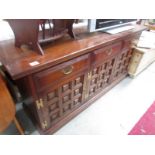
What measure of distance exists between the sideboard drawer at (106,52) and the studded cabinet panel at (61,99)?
21cm

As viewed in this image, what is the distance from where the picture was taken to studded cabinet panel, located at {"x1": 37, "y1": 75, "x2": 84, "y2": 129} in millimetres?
937

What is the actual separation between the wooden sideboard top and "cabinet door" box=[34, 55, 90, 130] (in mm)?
68

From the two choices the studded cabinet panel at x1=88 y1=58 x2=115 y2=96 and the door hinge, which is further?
the studded cabinet panel at x1=88 y1=58 x2=115 y2=96

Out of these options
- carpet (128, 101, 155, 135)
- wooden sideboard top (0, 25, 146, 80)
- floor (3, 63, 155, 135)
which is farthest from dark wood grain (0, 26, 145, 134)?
carpet (128, 101, 155, 135)

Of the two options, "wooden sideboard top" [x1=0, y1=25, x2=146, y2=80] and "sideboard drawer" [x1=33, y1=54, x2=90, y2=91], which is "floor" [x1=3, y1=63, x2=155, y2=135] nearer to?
"sideboard drawer" [x1=33, y1=54, x2=90, y2=91]

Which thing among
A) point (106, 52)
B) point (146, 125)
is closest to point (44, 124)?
point (106, 52)

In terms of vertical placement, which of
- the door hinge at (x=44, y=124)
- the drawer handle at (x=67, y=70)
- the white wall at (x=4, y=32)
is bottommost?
the door hinge at (x=44, y=124)

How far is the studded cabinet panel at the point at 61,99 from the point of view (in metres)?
0.94

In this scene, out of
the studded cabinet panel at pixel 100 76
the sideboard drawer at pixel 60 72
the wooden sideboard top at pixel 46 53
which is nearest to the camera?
the wooden sideboard top at pixel 46 53

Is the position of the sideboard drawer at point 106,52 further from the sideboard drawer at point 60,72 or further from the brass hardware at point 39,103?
the brass hardware at point 39,103

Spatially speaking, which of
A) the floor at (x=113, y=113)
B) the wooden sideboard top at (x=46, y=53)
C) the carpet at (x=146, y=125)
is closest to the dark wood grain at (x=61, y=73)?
the wooden sideboard top at (x=46, y=53)

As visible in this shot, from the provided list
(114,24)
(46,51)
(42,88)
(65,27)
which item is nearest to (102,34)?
(114,24)

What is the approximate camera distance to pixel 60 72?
2.78ft
